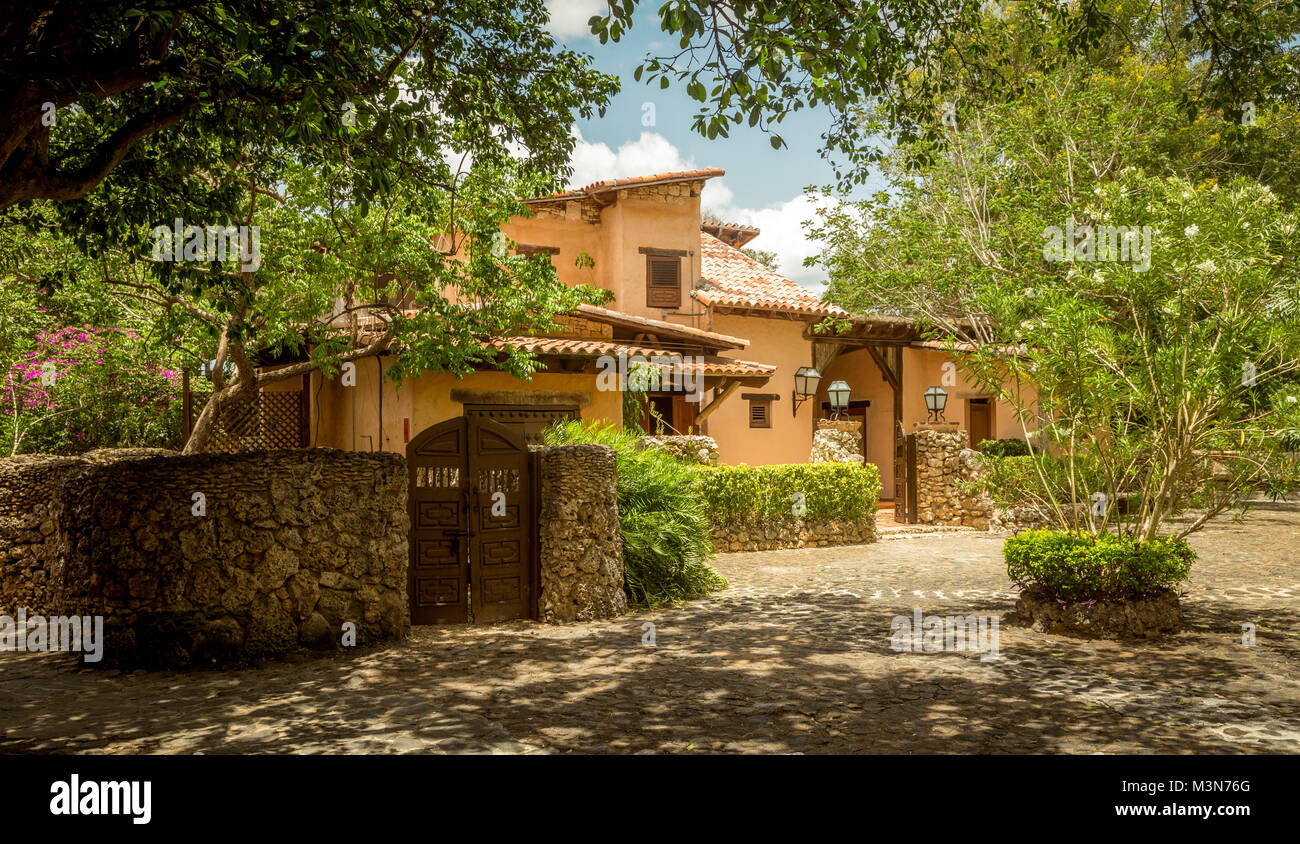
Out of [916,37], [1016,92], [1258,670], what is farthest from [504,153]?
[1258,670]

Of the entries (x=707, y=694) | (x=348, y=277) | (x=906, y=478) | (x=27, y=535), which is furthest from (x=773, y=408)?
(x=27, y=535)

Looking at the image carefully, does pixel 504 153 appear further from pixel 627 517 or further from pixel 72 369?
pixel 72 369

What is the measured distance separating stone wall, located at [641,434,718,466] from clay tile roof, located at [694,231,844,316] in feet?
18.3

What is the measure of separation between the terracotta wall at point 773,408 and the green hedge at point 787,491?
4.14 m

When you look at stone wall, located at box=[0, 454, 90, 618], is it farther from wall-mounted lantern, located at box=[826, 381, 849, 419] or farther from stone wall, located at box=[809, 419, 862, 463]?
wall-mounted lantern, located at box=[826, 381, 849, 419]

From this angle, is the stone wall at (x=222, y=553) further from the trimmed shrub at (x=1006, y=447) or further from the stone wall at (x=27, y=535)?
the trimmed shrub at (x=1006, y=447)

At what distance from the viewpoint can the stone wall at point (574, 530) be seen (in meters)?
A: 8.91

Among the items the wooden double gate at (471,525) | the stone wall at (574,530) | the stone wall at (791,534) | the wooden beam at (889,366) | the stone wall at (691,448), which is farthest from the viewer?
the wooden beam at (889,366)

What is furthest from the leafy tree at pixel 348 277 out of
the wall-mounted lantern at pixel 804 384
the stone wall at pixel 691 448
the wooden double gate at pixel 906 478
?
the wooden double gate at pixel 906 478

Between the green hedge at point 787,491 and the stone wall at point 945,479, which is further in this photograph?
the stone wall at point 945,479

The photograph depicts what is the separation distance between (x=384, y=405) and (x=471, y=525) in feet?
22.4

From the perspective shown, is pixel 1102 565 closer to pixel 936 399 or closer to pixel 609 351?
pixel 609 351

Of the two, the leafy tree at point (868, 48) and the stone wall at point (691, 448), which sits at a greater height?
the leafy tree at point (868, 48)

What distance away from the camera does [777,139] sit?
7.71 metres
